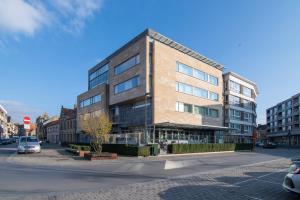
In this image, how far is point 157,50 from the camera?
38156 millimetres

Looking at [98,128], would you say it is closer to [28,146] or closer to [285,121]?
[28,146]

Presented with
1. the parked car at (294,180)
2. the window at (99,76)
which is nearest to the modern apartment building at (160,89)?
the window at (99,76)

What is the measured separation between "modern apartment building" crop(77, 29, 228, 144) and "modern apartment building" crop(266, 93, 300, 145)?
50108 mm

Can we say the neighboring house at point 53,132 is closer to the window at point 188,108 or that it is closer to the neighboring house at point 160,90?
the neighboring house at point 160,90

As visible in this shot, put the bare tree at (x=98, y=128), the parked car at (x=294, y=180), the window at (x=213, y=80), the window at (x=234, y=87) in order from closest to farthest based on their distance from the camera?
the parked car at (x=294, y=180) → the bare tree at (x=98, y=128) → the window at (x=213, y=80) → the window at (x=234, y=87)

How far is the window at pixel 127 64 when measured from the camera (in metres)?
40.0

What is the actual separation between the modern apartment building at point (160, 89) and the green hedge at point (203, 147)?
3671mm

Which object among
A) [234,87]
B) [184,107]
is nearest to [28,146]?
[184,107]

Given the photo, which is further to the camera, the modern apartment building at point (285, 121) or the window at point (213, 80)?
the modern apartment building at point (285, 121)

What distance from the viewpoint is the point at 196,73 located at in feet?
148

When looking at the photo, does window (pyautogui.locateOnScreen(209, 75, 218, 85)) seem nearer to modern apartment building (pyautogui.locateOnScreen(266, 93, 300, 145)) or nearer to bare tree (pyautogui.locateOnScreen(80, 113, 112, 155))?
bare tree (pyautogui.locateOnScreen(80, 113, 112, 155))

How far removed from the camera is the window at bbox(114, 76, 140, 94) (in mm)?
39397

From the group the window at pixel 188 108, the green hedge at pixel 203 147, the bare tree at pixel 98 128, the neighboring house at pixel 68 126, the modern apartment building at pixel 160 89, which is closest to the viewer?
the bare tree at pixel 98 128

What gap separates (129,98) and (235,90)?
119 ft
